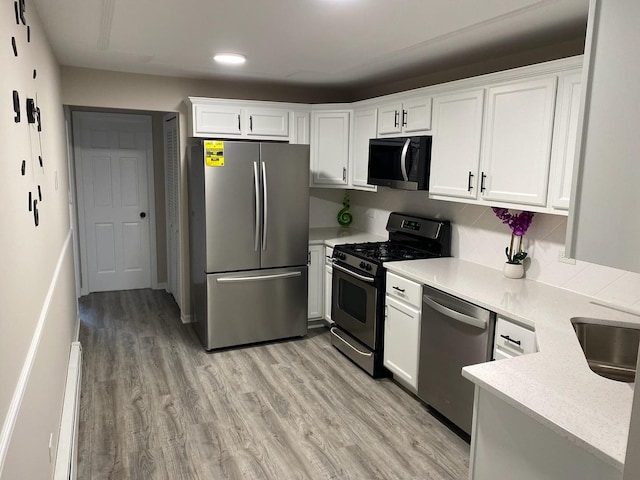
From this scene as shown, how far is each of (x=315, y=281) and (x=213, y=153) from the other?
1529mm

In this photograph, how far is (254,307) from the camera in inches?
162

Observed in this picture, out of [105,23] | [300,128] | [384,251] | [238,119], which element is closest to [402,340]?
[384,251]

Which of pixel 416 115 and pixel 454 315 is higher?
pixel 416 115

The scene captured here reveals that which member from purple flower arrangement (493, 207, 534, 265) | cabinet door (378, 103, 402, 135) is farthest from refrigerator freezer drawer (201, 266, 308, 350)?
purple flower arrangement (493, 207, 534, 265)

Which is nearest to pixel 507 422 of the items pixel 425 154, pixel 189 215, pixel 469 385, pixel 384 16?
pixel 469 385

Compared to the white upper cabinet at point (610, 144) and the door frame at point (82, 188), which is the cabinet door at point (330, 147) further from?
the white upper cabinet at point (610, 144)

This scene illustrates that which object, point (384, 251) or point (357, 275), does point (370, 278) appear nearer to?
point (357, 275)

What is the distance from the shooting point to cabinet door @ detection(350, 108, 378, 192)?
4.06m

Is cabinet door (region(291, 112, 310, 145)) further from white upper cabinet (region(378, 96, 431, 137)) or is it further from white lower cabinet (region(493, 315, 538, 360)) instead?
white lower cabinet (region(493, 315, 538, 360))

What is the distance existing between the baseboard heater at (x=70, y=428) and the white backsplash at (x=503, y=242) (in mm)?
2754

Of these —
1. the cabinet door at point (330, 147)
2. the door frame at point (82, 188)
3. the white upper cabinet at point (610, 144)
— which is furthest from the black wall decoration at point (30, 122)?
the door frame at point (82, 188)

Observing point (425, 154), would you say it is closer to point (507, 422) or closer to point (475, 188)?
point (475, 188)

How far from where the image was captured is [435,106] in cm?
331

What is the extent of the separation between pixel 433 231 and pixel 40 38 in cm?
282
